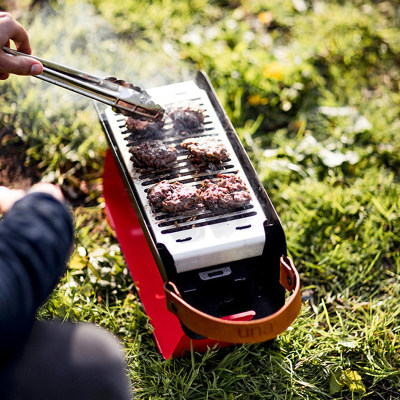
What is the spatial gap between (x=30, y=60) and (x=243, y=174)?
1076 mm

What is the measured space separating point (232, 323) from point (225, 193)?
22.3 inches

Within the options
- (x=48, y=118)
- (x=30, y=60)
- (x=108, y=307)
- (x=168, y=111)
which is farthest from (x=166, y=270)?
(x=48, y=118)

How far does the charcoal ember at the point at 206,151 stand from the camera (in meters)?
2.35

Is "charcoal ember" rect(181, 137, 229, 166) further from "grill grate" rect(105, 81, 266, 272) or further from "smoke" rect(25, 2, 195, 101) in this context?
"smoke" rect(25, 2, 195, 101)

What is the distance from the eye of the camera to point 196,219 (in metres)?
2.21

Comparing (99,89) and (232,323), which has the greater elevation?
(99,89)

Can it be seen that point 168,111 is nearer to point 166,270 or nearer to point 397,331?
point 166,270

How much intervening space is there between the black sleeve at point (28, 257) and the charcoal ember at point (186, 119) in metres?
0.93

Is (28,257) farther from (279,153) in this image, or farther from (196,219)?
(279,153)

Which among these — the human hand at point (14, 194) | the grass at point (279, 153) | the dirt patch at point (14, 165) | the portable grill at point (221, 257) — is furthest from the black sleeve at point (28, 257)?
the dirt patch at point (14, 165)

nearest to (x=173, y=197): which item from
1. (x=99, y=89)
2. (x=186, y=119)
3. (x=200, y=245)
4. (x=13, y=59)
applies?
(x=200, y=245)

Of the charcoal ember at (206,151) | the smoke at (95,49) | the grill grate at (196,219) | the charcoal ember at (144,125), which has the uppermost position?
the charcoal ember at (144,125)

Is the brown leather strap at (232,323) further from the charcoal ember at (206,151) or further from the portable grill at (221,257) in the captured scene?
the charcoal ember at (206,151)

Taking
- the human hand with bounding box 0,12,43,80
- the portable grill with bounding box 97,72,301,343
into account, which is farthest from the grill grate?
the human hand with bounding box 0,12,43,80
